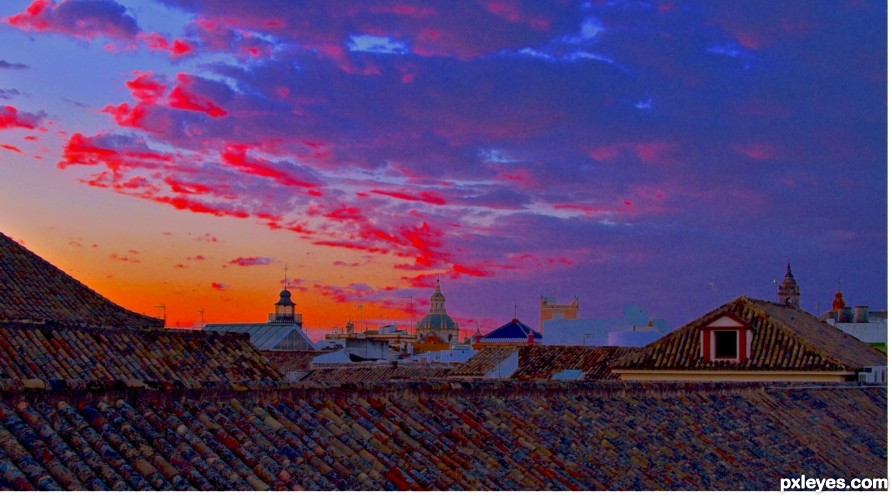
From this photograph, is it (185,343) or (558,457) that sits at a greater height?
(185,343)

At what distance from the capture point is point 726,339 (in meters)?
28.1

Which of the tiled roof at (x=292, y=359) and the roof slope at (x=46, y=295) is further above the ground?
the roof slope at (x=46, y=295)

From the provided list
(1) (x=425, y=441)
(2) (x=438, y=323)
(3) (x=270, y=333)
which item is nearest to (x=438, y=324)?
(2) (x=438, y=323)

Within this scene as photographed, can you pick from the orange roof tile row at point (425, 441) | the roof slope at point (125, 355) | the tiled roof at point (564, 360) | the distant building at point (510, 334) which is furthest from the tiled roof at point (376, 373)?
the distant building at point (510, 334)

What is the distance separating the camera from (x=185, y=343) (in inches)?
701

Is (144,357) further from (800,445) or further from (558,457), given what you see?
(800,445)

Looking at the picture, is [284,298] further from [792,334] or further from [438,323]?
[438,323]

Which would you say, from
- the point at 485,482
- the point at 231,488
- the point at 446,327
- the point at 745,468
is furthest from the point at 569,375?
the point at 446,327

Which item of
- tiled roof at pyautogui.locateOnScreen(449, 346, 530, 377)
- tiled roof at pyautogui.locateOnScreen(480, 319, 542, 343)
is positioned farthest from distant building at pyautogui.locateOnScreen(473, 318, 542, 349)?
tiled roof at pyautogui.locateOnScreen(449, 346, 530, 377)

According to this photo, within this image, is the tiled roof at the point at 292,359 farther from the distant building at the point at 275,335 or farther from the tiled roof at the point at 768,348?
the tiled roof at the point at 768,348

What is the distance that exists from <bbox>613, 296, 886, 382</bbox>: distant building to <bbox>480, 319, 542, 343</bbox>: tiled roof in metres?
54.5

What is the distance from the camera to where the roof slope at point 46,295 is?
19359 millimetres

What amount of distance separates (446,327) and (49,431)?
137 metres

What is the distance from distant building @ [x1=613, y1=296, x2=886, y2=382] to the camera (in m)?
25.9
